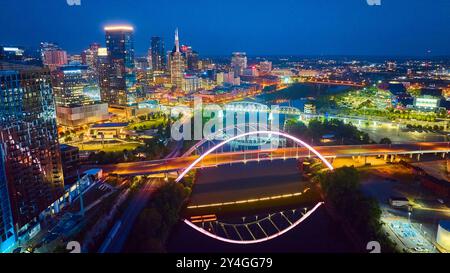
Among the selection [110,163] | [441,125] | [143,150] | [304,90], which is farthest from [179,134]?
[304,90]

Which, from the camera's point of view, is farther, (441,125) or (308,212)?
(441,125)

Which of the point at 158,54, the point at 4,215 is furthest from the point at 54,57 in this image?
the point at 4,215

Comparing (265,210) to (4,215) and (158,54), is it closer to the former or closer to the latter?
(4,215)

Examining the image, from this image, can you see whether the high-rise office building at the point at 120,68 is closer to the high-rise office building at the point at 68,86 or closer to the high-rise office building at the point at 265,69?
the high-rise office building at the point at 68,86

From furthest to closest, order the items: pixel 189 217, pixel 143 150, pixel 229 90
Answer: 1. pixel 229 90
2. pixel 143 150
3. pixel 189 217

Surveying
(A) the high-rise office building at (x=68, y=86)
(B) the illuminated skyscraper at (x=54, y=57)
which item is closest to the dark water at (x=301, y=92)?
(A) the high-rise office building at (x=68, y=86)

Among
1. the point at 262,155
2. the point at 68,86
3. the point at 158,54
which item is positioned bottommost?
the point at 262,155

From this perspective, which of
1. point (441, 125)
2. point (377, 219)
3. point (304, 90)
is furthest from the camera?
point (304, 90)

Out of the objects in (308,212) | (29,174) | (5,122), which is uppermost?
(5,122)

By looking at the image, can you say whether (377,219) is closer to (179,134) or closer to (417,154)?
(417,154)
